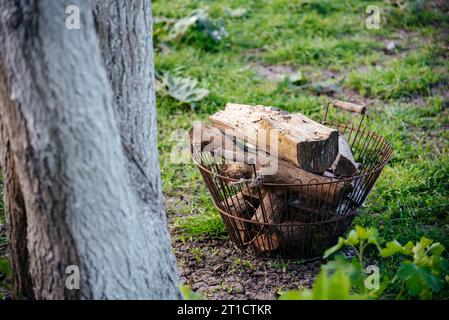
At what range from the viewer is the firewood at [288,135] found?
2.76 meters

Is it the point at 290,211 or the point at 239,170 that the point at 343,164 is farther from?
the point at 239,170

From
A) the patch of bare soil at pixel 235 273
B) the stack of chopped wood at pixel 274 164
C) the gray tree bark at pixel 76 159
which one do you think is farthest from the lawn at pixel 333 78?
the gray tree bark at pixel 76 159

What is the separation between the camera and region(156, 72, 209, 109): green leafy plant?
196 inches

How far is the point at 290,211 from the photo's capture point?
2986 millimetres

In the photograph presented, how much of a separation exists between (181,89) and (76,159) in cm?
323

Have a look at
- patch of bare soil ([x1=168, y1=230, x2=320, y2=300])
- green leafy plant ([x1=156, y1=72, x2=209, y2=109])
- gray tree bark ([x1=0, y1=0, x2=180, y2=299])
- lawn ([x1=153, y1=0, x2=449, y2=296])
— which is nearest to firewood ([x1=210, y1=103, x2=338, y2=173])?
patch of bare soil ([x1=168, y1=230, x2=320, y2=300])

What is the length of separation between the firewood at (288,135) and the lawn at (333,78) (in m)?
0.64

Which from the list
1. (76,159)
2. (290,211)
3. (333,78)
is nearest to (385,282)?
(290,211)

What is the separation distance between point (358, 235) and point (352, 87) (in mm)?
3109

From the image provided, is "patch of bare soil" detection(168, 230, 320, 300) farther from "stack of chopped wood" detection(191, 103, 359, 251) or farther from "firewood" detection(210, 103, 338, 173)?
"firewood" detection(210, 103, 338, 173)

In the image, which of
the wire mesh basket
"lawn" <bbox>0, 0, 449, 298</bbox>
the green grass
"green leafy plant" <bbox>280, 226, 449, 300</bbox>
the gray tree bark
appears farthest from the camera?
the green grass

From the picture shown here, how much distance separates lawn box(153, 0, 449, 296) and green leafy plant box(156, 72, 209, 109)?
0.18 feet

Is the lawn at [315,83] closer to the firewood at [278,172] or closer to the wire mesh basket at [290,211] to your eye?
the wire mesh basket at [290,211]
